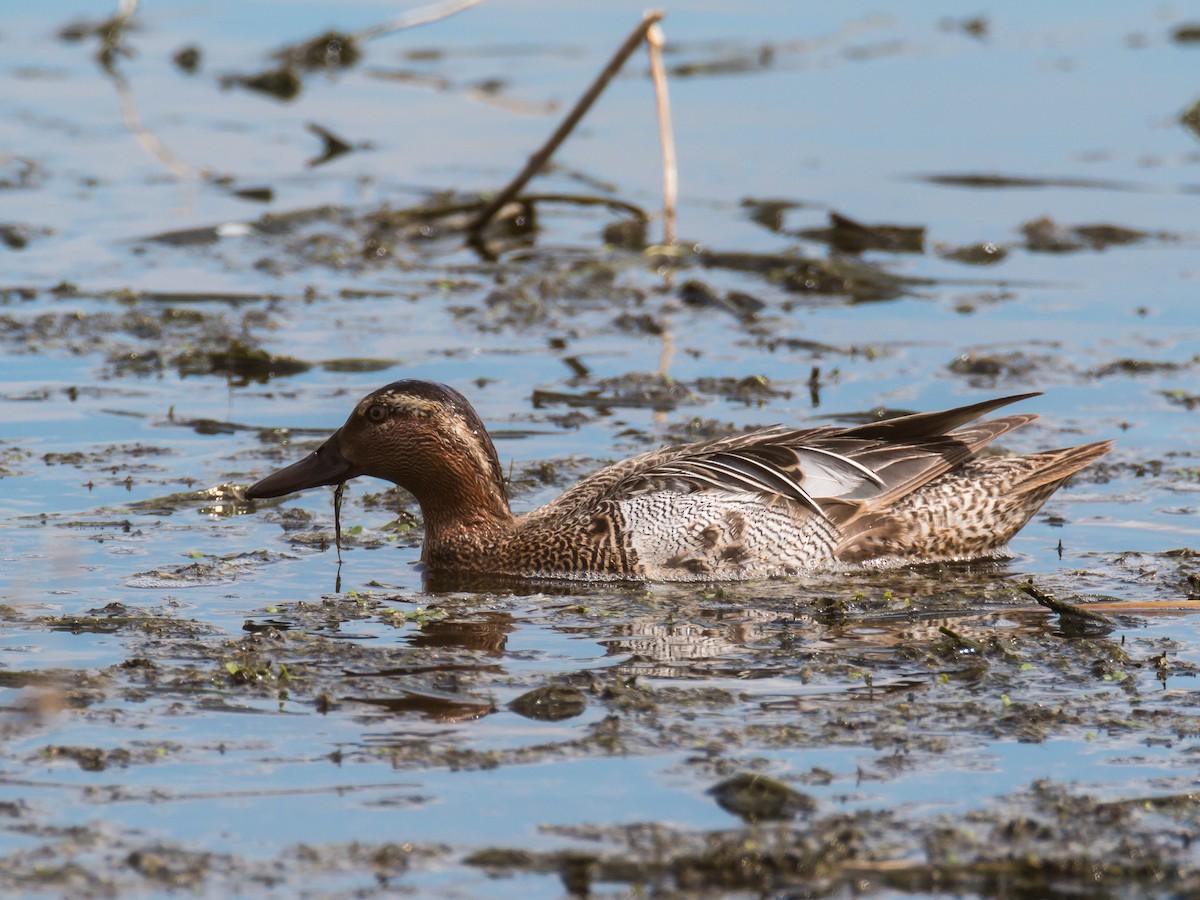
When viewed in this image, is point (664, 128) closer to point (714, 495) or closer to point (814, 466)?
point (814, 466)

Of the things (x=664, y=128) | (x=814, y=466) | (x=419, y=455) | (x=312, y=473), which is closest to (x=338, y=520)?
(x=312, y=473)

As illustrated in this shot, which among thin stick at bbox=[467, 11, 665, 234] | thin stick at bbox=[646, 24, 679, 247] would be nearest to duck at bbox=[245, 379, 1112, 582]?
thin stick at bbox=[467, 11, 665, 234]

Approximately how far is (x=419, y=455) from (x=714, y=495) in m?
1.20

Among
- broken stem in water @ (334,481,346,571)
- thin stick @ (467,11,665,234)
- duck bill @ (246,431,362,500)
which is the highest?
thin stick @ (467,11,665,234)

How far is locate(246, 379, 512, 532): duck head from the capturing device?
7.81 m

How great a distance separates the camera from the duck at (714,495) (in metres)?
7.54

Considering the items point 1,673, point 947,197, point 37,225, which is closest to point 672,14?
point 947,197

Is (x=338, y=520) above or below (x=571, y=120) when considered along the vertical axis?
below

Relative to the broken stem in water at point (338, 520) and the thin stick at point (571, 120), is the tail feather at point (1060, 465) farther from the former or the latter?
the thin stick at point (571, 120)

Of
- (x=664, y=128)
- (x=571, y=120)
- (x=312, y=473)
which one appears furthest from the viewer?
(x=664, y=128)

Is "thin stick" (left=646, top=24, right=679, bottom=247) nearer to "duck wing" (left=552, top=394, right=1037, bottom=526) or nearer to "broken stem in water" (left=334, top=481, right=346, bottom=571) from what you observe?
"duck wing" (left=552, top=394, right=1037, bottom=526)

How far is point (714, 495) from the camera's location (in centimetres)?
757

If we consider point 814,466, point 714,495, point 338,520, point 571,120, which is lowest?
point 338,520

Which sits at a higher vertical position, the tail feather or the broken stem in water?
the tail feather
